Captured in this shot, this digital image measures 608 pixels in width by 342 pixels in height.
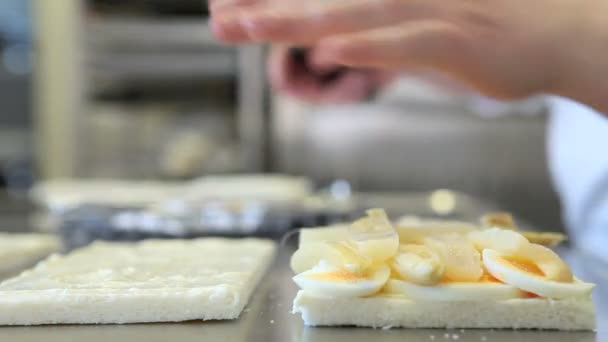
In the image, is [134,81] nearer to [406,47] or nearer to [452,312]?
[406,47]

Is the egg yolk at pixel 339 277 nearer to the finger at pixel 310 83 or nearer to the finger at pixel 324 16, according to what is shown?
the finger at pixel 324 16

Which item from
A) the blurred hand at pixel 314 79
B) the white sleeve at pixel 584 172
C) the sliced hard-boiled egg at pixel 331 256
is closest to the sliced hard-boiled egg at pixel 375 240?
the sliced hard-boiled egg at pixel 331 256

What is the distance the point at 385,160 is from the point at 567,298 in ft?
8.48

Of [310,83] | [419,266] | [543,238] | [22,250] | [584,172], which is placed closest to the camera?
[419,266]

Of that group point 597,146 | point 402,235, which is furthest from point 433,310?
point 597,146

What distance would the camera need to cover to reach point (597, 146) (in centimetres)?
133

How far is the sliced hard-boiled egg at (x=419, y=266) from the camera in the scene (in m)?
0.66

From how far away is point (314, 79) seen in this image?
188cm

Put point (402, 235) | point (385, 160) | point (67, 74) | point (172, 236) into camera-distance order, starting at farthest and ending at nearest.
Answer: point (67, 74)
point (385, 160)
point (172, 236)
point (402, 235)

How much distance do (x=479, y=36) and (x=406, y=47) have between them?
10 centimetres

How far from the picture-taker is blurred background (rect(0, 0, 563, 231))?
327 centimetres

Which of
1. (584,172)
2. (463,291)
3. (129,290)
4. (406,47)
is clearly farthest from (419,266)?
(584,172)

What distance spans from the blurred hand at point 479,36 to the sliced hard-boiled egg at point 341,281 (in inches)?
14.1

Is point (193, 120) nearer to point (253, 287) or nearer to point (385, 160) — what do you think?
point (385, 160)
